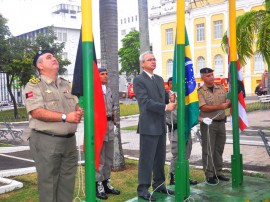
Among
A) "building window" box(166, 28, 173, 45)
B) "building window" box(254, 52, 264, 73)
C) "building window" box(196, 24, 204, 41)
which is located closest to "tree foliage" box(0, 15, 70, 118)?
"building window" box(166, 28, 173, 45)

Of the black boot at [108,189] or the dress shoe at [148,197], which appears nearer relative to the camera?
the dress shoe at [148,197]

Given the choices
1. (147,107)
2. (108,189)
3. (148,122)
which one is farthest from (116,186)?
(147,107)

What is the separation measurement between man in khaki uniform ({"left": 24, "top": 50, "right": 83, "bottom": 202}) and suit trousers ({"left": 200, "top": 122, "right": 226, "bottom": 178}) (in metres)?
2.48

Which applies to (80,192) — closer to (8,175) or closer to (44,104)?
(8,175)

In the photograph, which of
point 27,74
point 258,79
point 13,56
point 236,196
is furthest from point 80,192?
point 258,79

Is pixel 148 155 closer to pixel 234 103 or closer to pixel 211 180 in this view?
pixel 211 180

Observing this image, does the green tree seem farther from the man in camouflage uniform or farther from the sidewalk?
the man in camouflage uniform

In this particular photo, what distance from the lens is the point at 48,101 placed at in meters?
3.90

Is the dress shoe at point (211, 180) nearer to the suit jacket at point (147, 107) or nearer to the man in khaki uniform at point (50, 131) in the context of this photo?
the suit jacket at point (147, 107)

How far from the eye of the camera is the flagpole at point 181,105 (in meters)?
4.52

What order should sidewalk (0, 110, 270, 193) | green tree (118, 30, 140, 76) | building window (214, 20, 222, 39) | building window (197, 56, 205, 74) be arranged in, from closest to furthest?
sidewalk (0, 110, 270, 193)
building window (214, 20, 222, 39)
building window (197, 56, 205, 74)
green tree (118, 30, 140, 76)

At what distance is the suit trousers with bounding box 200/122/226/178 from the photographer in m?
5.81

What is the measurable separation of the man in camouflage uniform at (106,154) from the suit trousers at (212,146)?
4.89ft

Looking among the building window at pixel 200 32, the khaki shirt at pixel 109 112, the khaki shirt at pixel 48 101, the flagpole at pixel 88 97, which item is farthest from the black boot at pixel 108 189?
the building window at pixel 200 32
